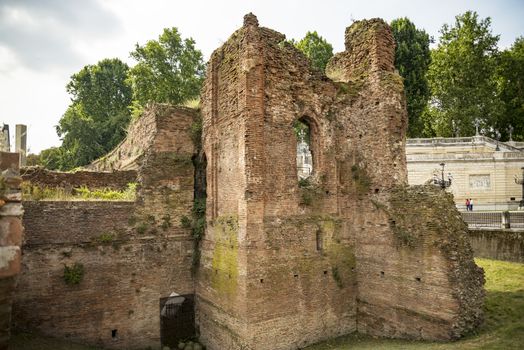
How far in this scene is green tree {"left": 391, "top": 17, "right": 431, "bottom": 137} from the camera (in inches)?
1298

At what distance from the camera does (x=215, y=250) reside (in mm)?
11594

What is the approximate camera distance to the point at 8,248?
3996mm

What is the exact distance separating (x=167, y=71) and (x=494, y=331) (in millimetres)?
25537

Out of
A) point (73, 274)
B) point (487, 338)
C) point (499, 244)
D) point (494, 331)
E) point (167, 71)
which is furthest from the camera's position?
point (167, 71)

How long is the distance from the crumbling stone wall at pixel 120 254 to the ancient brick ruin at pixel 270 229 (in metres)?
0.04

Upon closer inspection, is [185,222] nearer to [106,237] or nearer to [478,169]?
[106,237]

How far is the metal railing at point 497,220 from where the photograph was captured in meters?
18.0

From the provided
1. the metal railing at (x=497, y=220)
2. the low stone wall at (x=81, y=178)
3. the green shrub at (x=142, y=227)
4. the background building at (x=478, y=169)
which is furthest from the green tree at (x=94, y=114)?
the metal railing at (x=497, y=220)

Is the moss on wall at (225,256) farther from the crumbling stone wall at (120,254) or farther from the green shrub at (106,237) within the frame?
the green shrub at (106,237)

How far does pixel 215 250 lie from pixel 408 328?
5.82 metres

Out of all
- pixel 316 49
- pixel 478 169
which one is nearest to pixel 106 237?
pixel 316 49

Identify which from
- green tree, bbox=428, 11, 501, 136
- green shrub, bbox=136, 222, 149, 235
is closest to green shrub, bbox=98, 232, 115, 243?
green shrub, bbox=136, 222, 149, 235

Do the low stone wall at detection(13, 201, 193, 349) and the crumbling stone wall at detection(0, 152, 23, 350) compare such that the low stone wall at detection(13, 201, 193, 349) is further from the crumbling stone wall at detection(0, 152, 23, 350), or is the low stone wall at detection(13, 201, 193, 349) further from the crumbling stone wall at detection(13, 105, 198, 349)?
the crumbling stone wall at detection(0, 152, 23, 350)

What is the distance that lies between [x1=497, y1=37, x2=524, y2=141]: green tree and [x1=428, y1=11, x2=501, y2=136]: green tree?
46.8 inches
